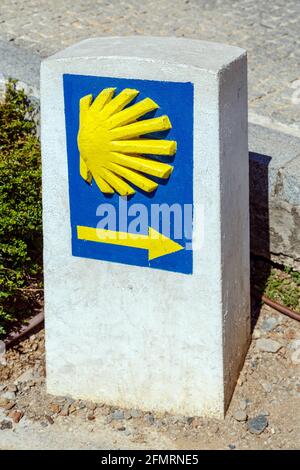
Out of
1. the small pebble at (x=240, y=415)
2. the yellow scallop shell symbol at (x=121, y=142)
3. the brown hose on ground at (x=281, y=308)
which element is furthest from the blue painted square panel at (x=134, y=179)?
the brown hose on ground at (x=281, y=308)

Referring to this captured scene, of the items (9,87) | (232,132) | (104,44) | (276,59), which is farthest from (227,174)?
(276,59)

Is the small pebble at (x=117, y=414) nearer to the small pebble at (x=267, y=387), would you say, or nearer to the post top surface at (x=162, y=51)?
the small pebble at (x=267, y=387)

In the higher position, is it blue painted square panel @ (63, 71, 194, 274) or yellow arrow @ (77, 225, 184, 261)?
blue painted square panel @ (63, 71, 194, 274)

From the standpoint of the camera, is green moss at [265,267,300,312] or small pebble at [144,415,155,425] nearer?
small pebble at [144,415,155,425]

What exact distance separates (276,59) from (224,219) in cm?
297

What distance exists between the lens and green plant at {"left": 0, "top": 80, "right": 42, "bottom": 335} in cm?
449

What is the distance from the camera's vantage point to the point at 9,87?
521 cm

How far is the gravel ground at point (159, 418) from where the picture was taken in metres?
3.86

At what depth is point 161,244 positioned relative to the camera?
366 centimetres

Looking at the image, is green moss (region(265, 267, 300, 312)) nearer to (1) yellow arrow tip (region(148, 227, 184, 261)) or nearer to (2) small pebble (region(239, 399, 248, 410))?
(2) small pebble (region(239, 399, 248, 410))

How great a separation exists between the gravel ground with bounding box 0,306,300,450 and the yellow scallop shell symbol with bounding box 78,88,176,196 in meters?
1.12

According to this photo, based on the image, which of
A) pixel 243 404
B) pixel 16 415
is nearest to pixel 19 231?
pixel 16 415

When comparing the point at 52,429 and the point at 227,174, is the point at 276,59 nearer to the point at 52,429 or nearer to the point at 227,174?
the point at 227,174

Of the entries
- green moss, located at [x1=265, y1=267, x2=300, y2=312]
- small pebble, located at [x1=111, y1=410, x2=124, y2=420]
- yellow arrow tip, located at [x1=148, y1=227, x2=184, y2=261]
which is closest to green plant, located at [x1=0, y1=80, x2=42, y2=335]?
small pebble, located at [x1=111, y1=410, x2=124, y2=420]
